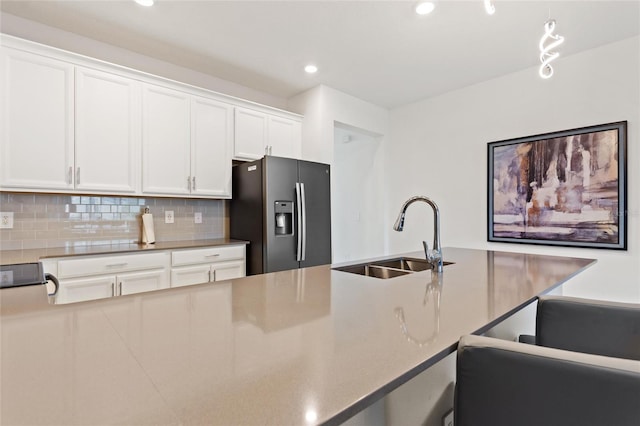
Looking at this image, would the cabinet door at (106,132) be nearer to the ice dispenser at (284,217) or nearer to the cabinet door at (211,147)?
the cabinet door at (211,147)

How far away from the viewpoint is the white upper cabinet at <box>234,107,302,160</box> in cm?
335

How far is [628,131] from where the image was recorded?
108 inches

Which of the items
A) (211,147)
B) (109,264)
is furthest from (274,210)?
(109,264)

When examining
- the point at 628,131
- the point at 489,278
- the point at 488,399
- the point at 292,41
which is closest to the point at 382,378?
the point at 488,399

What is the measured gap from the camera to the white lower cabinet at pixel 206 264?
266cm

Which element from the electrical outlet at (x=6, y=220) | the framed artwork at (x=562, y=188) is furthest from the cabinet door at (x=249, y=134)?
the framed artwork at (x=562, y=188)

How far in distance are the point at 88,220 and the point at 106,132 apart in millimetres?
768

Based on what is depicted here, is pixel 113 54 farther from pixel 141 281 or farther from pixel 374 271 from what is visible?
pixel 374 271

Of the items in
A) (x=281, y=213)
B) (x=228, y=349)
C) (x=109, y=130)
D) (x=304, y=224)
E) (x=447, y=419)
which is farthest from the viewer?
(x=304, y=224)

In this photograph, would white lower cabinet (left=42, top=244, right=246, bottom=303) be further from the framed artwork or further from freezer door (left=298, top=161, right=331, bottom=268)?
the framed artwork

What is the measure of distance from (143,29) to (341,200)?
11.5 ft

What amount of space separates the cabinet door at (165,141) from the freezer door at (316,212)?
111cm

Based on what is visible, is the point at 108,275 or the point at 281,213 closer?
the point at 108,275

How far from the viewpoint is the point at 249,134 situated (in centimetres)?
341
